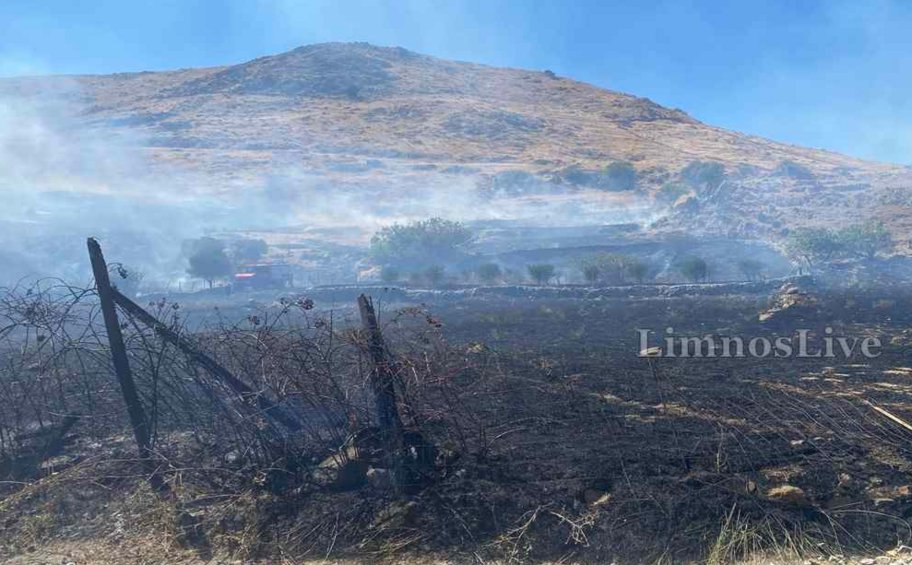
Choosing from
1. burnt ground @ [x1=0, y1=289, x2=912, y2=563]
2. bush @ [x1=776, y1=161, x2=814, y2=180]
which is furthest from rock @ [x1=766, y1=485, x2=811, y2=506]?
bush @ [x1=776, y1=161, x2=814, y2=180]

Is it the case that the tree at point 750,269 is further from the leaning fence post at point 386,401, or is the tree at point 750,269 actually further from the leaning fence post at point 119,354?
the leaning fence post at point 119,354

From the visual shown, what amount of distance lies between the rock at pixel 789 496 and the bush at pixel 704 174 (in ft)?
197

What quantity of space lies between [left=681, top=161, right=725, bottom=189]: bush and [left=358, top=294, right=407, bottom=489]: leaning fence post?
60.9 metres

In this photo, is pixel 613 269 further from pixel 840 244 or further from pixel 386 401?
pixel 386 401

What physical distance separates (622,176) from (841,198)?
22.3 metres

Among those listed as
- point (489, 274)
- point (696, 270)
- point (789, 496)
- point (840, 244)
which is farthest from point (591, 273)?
point (789, 496)

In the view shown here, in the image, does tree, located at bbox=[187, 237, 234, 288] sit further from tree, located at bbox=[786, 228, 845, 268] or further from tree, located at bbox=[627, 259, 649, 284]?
tree, located at bbox=[786, 228, 845, 268]

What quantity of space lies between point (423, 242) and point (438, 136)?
49.4m

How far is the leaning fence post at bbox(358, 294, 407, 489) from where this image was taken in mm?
6023

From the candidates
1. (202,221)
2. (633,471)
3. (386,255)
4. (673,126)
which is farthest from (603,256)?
(673,126)

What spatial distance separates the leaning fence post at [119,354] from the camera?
6.30 m

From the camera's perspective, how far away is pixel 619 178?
70.6 m

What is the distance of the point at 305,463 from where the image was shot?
21.0ft

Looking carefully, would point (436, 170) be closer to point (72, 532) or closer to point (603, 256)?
point (603, 256)
